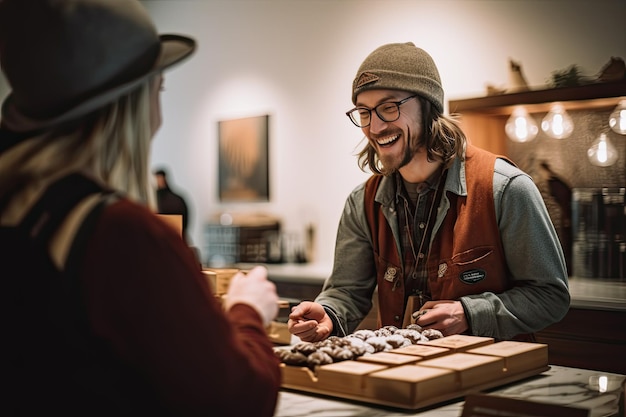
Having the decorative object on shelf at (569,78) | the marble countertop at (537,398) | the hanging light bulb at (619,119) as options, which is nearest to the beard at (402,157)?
the marble countertop at (537,398)

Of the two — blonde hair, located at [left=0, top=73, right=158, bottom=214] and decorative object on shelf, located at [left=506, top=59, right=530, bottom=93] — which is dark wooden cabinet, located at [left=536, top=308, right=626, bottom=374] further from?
blonde hair, located at [left=0, top=73, right=158, bottom=214]

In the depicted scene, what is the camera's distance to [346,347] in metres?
1.69

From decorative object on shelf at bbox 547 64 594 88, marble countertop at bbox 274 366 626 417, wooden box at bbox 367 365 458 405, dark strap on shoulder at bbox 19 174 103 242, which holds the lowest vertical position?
marble countertop at bbox 274 366 626 417

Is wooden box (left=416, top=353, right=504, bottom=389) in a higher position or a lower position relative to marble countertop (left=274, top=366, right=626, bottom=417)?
higher

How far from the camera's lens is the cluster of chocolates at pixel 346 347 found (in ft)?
5.40

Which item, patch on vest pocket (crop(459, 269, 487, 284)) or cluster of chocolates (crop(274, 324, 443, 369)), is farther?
patch on vest pocket (crop(459, 269, 487, 284))

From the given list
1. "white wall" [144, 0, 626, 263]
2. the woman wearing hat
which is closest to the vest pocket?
the woman wearing hat

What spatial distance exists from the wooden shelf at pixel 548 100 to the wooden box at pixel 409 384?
2758 millimetres

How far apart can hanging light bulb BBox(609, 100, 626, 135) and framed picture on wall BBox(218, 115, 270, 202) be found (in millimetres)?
2818

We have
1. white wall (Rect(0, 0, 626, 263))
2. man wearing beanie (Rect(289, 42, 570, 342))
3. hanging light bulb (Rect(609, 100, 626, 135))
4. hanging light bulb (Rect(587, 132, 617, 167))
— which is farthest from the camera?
white wall (Rect(0, 0, 626, 263))

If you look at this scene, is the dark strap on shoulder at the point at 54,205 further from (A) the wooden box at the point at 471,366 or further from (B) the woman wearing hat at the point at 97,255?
(A) the wooden box at the point at 471,366

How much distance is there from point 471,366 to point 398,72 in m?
1.13

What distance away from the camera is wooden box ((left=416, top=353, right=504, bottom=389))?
1.56m

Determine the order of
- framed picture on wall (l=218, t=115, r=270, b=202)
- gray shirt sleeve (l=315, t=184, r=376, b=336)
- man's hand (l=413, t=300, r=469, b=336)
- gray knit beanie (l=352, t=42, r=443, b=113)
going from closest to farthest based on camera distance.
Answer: man's hand (l=413, t=300, r=469, b=336)
gray knit beanie (l=352, t=42, r=443, b=113)
gray shirt sleeve (l=315, t=184, r=376, b=336)
framed picture on wall (l=218, t=115, r=270, b=202)
